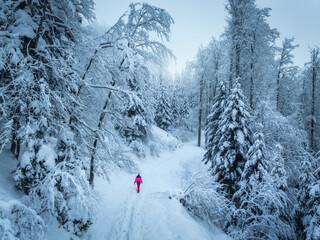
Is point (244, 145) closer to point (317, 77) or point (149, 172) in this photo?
point (149, 172)

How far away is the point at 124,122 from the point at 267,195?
23.4 feet

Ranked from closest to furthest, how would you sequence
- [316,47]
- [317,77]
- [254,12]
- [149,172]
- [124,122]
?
[124,122]
[254,12]
[149,172]
[316,47]
[317,77]

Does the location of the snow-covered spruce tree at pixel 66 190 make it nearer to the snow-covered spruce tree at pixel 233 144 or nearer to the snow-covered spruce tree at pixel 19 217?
the snow-covered spruce tree at pixel 19 217

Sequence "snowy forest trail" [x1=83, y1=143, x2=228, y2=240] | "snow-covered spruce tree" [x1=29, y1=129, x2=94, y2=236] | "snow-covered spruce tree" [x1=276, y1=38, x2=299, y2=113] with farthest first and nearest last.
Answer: "snow-covered spruce tree" [x1=276, y1=38, x2=299, y2=113], "snowy forest trail" [x1=83, y1=143, x2=228, y2=240], "snow-covered spruce tree" [x1=29, y1=129, x2=94, y2=236]

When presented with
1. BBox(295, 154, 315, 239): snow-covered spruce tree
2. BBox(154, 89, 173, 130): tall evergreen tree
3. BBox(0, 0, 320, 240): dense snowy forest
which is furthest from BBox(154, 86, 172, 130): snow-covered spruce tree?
BBox(295, 154, 315, 239): snow-covered spruce tree

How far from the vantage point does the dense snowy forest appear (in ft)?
13.3

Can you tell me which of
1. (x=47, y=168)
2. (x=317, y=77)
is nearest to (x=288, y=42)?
(x=317, y=77)

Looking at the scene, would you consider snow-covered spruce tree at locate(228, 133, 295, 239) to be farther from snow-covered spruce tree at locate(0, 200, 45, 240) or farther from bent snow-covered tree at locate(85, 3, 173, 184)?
snow-covered spruce tree at locate(0, 200, 45, 240)

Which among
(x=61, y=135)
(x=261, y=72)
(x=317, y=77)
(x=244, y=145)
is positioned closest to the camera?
(x=61, y=135)

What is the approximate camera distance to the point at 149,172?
15219mm

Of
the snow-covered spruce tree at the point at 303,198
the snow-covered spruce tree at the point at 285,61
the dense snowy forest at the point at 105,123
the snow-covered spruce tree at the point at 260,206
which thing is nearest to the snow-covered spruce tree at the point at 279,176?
the dense snowy forest at the point at 105,123

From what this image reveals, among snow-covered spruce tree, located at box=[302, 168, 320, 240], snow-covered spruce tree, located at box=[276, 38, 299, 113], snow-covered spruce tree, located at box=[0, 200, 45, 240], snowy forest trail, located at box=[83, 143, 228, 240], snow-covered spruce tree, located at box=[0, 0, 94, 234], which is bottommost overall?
snowy forest trail, located at box=[83, 143, 228, 240]

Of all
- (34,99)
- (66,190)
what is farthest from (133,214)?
(34,99)

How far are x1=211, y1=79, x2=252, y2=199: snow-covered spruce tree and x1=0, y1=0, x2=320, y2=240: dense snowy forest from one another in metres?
→ 0.07
